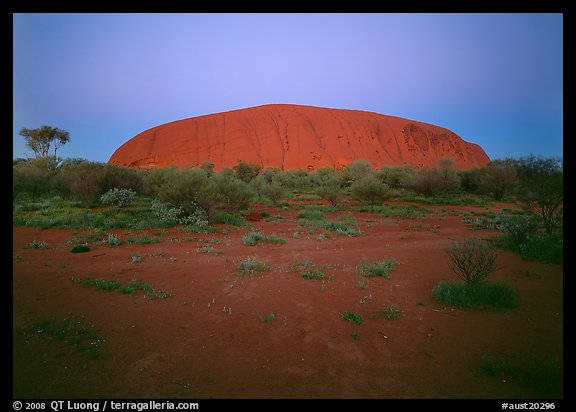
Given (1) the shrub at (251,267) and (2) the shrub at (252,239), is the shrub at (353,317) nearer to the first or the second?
(1) the shrub at (251,267)

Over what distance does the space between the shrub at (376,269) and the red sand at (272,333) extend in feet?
0.58

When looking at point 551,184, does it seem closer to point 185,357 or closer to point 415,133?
point 185,357

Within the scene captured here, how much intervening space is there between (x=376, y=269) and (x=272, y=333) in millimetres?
3135

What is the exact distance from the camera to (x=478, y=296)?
4.78 meters

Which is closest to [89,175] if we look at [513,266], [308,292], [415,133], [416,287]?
[308,292]

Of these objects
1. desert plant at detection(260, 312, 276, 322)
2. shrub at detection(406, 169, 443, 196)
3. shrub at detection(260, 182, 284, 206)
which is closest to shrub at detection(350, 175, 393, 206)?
shrub at detection(260, 182, 284, 206)

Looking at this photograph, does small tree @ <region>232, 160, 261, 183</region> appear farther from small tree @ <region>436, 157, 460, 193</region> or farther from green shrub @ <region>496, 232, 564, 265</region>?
green shrub @ <region>496, 232, 564, 265</region>

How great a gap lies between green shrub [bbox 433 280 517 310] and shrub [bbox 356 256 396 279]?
1170 mm

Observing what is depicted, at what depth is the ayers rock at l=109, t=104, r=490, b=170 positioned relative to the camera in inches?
2135

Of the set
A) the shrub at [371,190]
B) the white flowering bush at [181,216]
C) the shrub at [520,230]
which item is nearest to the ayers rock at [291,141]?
the shrub at [371,190]

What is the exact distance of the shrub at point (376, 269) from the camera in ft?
20.1

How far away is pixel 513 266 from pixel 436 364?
16.3 ft

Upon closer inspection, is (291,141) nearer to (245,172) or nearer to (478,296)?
(245,172)
